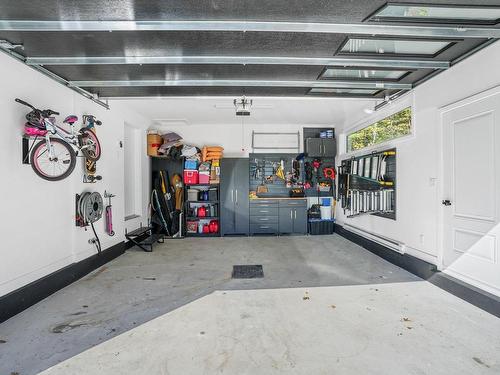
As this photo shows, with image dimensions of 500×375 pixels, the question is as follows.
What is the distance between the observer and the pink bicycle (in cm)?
267

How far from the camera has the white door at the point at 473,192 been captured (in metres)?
2.46

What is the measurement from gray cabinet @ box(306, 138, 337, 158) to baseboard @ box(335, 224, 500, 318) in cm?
223

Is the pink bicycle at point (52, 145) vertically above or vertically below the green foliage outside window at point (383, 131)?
below

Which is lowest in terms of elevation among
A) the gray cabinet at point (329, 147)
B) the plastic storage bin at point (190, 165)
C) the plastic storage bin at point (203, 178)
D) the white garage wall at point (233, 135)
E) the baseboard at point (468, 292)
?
the baseboard at point (468, 292)

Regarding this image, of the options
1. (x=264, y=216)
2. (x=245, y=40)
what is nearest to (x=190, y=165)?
(x=264, y=216)

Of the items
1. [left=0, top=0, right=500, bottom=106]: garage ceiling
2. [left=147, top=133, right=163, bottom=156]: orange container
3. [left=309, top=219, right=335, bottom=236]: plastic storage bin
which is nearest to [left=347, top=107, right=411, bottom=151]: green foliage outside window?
[left=0, top=0, right=500, bottom=106]: garage ceiling

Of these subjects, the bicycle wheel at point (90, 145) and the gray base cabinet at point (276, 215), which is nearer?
the bicycle wheel at point (90, 145)

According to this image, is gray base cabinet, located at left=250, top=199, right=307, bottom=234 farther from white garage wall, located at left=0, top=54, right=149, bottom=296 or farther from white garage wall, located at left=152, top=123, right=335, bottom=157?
white garage wall, located at left=0, top=54, right=149, bottom=296

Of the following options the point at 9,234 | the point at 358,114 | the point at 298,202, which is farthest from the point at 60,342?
the point at 358,114

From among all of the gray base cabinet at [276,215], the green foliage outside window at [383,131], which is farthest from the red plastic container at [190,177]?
the green foliage outside window at [383,131]

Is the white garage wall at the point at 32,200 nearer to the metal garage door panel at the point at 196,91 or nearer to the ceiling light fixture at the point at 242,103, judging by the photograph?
the metal garage door panel at the point at 196,91

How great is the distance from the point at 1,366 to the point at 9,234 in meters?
1.21

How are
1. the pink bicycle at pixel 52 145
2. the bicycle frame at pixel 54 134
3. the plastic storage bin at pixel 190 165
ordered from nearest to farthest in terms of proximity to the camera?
the pink bicycle at pixel 52 145
the bicycle frame at pixel 54 134
the plastic storage bin at pixel 190 165

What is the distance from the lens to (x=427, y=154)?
11.0ft
